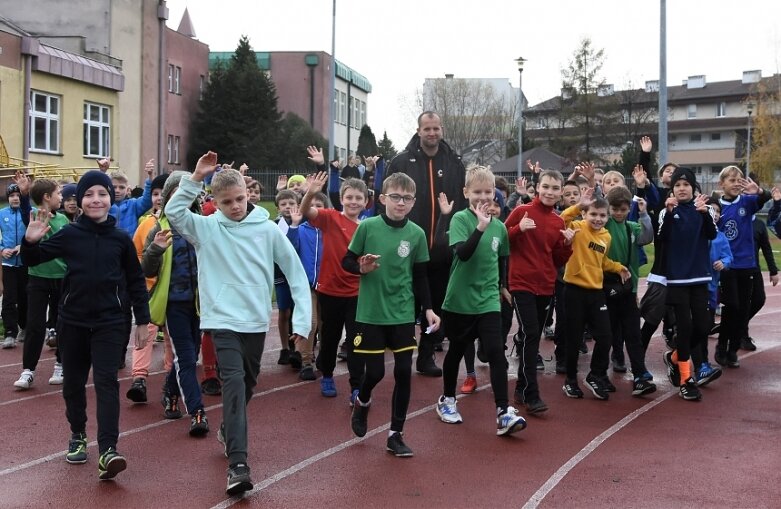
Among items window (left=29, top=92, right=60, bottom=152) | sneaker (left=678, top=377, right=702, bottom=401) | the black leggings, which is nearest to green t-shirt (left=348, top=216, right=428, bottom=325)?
the black leggings

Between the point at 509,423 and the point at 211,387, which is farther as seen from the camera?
the point at 211,387

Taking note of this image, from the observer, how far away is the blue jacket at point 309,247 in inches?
396

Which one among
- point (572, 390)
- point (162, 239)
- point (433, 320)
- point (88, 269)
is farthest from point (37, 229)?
point (572, 390)

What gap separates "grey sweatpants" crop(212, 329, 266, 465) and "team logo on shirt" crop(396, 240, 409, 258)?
52.0 inches

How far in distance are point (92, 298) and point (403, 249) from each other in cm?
223

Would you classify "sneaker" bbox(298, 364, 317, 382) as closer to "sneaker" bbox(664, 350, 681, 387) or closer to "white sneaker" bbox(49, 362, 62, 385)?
"white sneaker" bbox(49, 362, 62, 385)

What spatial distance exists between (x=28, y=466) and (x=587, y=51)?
62.6 meters

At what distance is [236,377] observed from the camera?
5.88 m

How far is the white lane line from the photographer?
19.1ft

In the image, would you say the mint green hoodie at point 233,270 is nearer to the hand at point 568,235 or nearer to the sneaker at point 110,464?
the sneaker at point 110,464

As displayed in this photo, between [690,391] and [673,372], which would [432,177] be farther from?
[690,391]

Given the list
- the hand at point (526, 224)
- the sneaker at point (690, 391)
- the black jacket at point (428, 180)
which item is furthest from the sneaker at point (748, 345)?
the hand at point (526, 224)

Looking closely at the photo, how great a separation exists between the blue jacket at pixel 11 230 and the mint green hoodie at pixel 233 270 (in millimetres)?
6102

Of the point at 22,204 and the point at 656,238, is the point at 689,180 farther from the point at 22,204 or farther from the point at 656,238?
the point at 22,204
